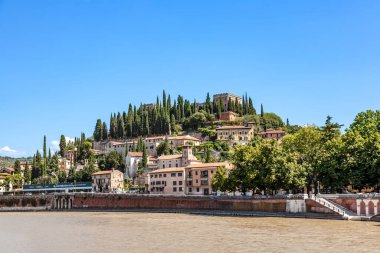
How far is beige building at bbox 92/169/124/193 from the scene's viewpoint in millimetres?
119188

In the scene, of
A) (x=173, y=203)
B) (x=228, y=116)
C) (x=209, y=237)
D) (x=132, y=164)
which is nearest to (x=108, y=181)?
(x=132, y=164)

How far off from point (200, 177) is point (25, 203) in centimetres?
4179

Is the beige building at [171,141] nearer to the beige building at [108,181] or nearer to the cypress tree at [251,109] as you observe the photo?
the beige building at [108,181]

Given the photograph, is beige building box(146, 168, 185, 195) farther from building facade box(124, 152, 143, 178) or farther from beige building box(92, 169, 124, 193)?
building facade box(124, 152, 143, 178)

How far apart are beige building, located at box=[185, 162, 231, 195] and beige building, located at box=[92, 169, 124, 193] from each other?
84.9ft

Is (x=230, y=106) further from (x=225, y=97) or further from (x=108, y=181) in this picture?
(x=108, y=181)

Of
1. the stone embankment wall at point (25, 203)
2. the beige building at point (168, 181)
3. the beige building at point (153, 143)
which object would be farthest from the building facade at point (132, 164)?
the stone embankment wall at point (25, 203)

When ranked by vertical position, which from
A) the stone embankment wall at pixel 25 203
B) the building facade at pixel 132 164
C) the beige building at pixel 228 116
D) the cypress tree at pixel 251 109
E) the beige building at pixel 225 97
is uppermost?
the beige building at pixel 225 97

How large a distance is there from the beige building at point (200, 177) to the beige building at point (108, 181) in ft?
84.9

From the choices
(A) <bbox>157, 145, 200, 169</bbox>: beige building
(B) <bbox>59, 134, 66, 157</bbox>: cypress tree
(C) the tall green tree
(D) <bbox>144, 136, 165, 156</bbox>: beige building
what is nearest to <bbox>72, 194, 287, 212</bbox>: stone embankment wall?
(A) <bbox>157, 145, 200, 169</bbox>: beige building

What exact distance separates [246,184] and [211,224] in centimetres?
1761

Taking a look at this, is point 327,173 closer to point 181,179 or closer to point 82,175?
point 181,179

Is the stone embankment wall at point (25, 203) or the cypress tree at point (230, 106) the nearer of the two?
the stone embankment wall at point (25, 203)

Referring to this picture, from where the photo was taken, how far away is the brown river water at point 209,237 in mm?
36594
